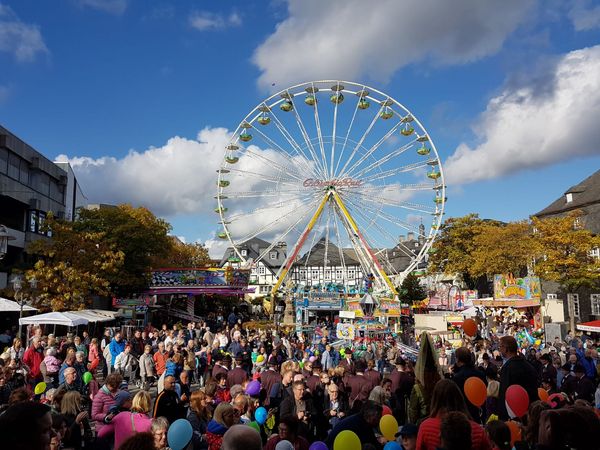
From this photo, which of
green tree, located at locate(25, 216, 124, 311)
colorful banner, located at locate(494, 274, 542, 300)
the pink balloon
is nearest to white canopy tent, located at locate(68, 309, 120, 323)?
green tree, located at locate(25, 216, 124, 311)

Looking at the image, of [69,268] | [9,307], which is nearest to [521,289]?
[69,268]

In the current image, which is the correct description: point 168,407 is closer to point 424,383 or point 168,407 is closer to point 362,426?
point 362,426

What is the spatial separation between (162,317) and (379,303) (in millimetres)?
17012

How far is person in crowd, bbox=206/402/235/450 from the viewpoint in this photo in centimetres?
523

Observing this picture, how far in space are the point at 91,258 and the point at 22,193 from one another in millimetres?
7927

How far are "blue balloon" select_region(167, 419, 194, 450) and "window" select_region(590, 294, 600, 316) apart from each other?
A: 1701 inches

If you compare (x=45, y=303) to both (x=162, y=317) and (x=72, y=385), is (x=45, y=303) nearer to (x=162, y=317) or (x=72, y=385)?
(x=162, y=317)

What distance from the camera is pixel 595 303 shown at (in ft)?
133

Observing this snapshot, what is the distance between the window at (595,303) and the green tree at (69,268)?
117 feet

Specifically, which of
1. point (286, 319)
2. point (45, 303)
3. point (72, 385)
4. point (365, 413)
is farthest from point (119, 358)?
point (286, 319)

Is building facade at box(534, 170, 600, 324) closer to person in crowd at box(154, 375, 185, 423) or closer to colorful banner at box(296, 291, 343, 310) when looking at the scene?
colorful banner at box(296, 291, 343, 310)

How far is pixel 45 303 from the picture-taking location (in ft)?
89.1

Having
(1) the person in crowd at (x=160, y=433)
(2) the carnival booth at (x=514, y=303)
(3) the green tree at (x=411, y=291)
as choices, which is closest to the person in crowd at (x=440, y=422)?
(1) the person in crowd at (x=160, y=433)

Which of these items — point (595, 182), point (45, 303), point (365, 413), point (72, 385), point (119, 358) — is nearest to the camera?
point (365, 413)
